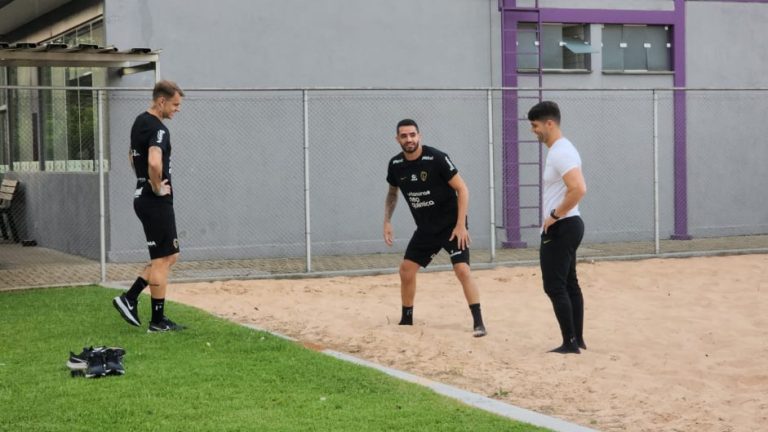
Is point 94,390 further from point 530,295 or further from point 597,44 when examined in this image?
point 597,44

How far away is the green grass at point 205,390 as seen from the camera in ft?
21.4

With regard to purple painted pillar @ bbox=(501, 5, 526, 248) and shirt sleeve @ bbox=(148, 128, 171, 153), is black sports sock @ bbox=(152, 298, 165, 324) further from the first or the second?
purple painted pillar @ bbox=(501, 5, 526, 248)

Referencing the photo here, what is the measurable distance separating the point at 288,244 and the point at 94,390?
404 inches

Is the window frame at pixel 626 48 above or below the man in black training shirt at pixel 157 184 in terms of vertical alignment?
above

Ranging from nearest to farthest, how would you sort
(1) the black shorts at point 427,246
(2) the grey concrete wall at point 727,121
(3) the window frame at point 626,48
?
(1) the black shorts at point 427,246 → (3) the window frame at point 626,48 → (2) the grey concrete wall at point 727,121

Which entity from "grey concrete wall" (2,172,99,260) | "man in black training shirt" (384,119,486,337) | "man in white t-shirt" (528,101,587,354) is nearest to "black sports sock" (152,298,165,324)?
"man in black training shirt" (384,119,486,337)

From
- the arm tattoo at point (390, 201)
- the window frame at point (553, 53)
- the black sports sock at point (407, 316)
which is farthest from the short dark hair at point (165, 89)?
the window frame at point (553, 53)

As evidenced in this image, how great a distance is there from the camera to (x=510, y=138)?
61.8 feet

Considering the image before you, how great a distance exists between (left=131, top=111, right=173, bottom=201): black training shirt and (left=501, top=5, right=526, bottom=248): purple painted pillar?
982 centimetres

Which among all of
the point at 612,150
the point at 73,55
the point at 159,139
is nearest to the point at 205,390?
the point at 159,139

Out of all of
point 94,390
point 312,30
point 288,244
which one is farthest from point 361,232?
point 94,390

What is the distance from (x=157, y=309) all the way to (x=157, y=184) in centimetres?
112

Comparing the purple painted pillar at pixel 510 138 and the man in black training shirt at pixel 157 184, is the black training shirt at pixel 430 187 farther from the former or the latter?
the purple painted pillar at pixel 510 138

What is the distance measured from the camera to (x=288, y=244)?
17.7m
